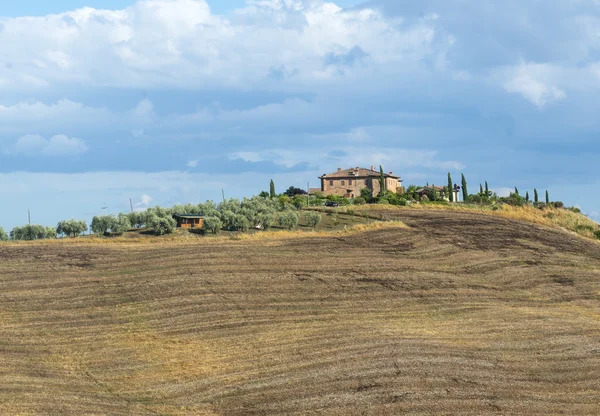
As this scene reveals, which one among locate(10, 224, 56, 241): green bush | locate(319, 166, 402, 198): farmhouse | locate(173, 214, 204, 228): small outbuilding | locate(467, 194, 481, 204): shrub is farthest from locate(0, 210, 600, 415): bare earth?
locate(319, 166, 402, 198): farmhouse

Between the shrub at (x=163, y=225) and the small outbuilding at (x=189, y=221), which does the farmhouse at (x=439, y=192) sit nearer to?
the small outbuilding at (x=189, y=221)

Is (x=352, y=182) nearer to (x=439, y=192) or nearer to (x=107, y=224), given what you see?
(x=439, y=192)

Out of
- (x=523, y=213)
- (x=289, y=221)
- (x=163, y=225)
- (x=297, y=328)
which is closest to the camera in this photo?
(x=297, y=328)

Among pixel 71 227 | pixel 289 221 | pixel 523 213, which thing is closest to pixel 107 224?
pixel 71 227

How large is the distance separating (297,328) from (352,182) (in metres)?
94.5

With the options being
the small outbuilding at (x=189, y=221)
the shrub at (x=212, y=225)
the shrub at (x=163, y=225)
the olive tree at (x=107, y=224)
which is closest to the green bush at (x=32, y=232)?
the olive tree at (x=107, y=224)

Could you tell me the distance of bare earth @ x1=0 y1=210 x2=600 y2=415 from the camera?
3881 centimetres

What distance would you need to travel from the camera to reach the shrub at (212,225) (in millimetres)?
78812

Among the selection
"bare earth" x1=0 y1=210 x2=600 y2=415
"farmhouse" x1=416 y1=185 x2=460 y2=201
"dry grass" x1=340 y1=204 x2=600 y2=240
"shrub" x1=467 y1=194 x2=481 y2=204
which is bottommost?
"bare earth" x1=0 y1=210 x2=600 y2=415

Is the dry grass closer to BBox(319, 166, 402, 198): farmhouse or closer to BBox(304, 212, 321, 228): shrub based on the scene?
BBox(304, 212, 321, 228): shrub

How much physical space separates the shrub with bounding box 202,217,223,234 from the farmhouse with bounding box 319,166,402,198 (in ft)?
206

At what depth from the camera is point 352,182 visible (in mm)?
143250

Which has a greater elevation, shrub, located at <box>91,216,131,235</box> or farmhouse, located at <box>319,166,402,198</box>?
farmhouse, located at <box>319,166,402,198</box>

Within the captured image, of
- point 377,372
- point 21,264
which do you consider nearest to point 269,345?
point 377,372
